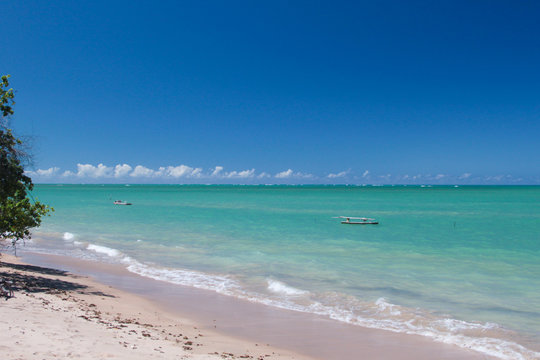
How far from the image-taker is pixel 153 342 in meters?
7.88

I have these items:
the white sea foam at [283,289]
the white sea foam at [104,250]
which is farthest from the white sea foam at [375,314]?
the white sea foam at [104,250]

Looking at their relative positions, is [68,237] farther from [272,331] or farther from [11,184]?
[272,331]

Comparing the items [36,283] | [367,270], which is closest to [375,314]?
[367,270]

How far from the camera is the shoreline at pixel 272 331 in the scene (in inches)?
350

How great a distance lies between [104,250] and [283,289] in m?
14.1

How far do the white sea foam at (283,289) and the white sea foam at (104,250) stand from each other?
11.4 metres

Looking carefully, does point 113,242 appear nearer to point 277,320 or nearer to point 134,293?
point 134,293

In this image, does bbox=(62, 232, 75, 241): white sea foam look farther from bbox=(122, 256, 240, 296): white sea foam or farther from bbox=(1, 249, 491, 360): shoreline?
bbox=(1, 249, 491, 360): shoreline

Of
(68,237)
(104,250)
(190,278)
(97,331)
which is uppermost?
(97,331)

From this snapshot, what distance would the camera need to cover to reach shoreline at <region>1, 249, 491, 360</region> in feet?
29.1

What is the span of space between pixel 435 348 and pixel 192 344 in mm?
6007

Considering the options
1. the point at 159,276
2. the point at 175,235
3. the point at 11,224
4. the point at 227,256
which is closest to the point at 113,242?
the point at 175,235

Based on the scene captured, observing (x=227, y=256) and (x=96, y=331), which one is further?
(x=227, y=256)

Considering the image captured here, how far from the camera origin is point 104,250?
2350 cm
